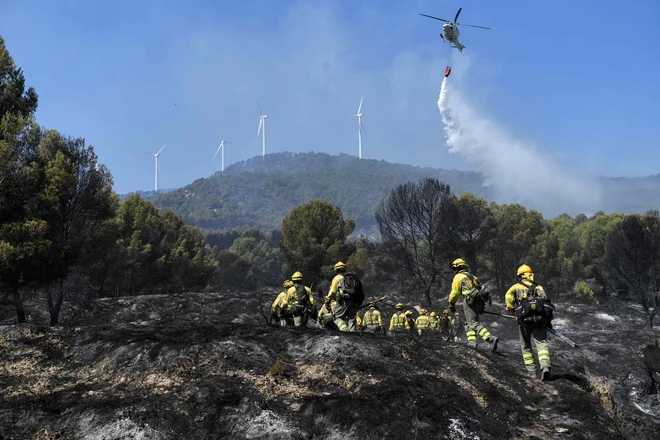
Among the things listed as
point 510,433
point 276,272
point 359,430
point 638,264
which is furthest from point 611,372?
point 276,272

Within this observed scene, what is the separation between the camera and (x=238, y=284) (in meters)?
90.3

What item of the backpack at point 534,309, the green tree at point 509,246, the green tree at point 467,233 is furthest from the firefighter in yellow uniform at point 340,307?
the green tree at point 509,246

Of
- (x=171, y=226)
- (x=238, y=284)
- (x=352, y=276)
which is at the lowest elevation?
(x=238, y=284)

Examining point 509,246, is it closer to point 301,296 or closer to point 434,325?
point 434,325

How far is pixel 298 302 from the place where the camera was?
47.8 ft

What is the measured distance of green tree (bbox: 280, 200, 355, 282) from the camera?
49750 mm

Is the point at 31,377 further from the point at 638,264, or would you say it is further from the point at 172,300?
the point at 638,264

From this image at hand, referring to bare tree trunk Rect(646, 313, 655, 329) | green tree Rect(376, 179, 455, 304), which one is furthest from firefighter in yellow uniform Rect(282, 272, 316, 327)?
bare tree trunk Rect(646, 313, 655, 329)

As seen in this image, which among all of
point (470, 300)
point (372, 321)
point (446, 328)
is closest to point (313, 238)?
point (446, 328)

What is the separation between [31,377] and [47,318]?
2257 cm

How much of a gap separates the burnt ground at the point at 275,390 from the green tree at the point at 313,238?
123 ft

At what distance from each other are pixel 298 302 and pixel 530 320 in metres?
6.52

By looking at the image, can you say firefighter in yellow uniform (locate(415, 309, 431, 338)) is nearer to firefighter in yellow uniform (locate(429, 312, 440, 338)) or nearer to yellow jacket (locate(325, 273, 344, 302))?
firefighter in yellow uniform (locate(429, 312, 440, 338))

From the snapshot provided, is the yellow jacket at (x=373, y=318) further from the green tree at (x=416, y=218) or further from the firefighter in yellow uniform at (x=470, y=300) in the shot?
the green tree at (x=416, y=218)
